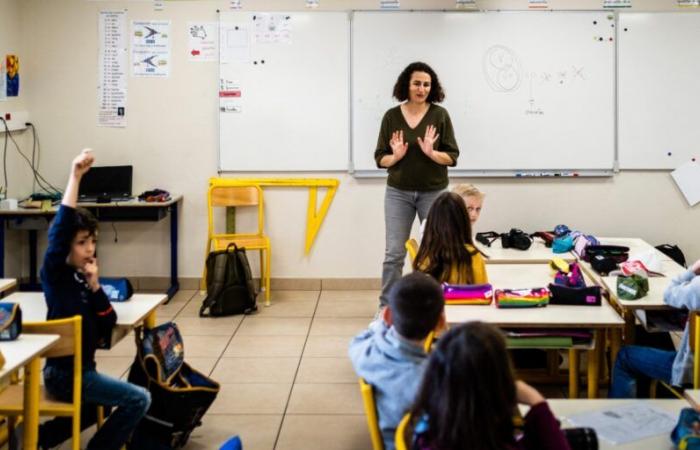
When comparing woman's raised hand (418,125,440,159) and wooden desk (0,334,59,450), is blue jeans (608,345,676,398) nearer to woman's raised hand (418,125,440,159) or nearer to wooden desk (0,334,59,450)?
woman's raised hand (418,125,440,159)

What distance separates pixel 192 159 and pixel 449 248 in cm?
336

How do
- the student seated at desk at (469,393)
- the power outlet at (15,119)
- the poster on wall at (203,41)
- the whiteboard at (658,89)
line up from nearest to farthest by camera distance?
the student seated at desk at (469,393) < the power outlet at (15,119) < the whiteboard at (658,89) < the poster on wall at (203,41)

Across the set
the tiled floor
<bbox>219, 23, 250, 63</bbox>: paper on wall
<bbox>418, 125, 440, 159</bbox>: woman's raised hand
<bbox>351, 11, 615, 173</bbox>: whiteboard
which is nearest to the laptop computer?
the tiled floor

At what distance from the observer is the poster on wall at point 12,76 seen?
243 inches

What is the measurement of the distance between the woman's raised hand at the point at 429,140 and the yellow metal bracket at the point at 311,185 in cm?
146

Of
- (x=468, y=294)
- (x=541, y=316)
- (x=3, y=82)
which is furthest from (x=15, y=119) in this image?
(x=541, y=316)

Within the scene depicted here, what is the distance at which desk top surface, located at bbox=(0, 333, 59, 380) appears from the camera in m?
2.60

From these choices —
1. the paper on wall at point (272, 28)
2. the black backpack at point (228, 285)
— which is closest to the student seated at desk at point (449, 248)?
the black backpack at point (228, 285)

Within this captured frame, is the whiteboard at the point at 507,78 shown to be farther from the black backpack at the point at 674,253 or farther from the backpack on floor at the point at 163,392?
the backpack on floor at the point at 163,392

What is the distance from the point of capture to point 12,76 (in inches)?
245

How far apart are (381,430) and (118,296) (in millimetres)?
1634

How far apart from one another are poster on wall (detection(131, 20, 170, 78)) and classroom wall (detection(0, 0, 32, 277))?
2.77ft

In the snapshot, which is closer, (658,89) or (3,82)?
(3,82)

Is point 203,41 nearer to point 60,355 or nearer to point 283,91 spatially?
point 283,91
